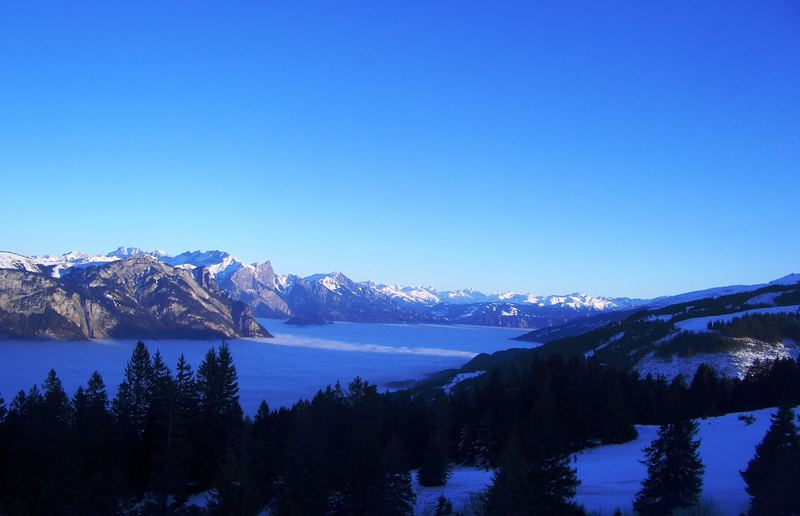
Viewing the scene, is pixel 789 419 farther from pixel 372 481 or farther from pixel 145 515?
pixel 145 515

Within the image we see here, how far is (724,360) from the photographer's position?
96.6 metres

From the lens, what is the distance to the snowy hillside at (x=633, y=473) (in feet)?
82.3

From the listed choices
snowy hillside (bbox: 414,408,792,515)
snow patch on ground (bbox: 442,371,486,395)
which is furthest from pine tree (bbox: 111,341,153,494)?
snow patch on ground (bbox: 442,371,486,395)

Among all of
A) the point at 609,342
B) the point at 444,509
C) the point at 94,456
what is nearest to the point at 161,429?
the point at 94,456

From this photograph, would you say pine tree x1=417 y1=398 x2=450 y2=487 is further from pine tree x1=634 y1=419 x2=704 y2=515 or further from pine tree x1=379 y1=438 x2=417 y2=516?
pine tree x1=634 y1=419 x2=704 y2=515

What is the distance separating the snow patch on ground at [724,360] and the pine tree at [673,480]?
76.2m

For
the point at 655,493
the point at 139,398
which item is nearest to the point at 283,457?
the point at 139,398

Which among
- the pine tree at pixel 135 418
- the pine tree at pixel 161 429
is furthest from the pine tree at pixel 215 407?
the pine tree at pixel 135 418

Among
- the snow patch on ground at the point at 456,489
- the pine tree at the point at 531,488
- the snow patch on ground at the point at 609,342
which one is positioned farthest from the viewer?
the snow patch on ground at the point at 609,342

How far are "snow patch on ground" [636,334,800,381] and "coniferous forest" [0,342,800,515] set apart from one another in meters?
21.9

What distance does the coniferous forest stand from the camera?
23.7 meters

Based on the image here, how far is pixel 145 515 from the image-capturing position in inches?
1444

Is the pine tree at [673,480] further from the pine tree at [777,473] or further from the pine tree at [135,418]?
the pine tree at [135,418]

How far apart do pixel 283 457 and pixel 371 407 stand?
1126 centimetres
